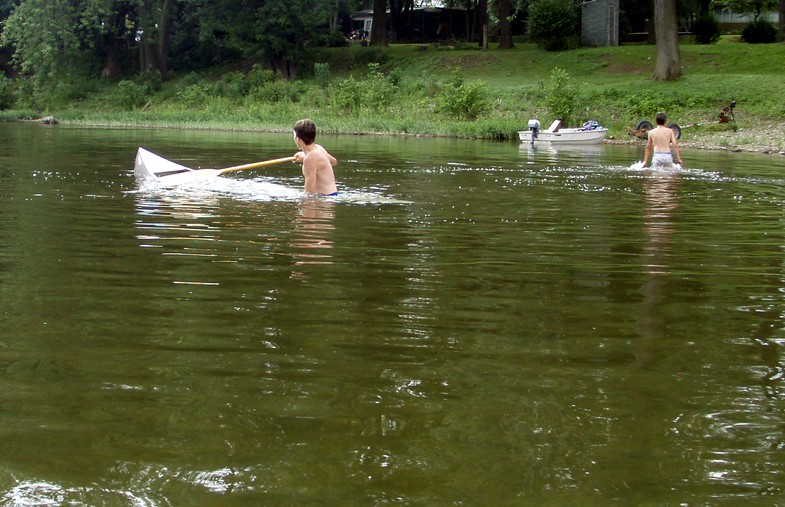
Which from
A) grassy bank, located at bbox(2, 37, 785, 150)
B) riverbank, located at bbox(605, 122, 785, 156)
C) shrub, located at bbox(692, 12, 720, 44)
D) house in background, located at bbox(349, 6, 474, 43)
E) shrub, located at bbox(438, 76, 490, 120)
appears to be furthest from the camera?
house in background, located at bbox(349, 6, 474, 43)

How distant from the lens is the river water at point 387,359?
3561mm

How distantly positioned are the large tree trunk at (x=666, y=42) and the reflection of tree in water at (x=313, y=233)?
28.6 meters

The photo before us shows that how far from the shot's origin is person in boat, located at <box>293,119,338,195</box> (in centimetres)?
1251

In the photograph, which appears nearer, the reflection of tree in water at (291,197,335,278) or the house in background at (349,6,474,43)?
the reflection of tree in water at (291,197,335,278)

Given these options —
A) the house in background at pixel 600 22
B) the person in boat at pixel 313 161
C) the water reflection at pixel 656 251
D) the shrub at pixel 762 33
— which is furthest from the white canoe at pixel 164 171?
the shrub at pixel 762 33

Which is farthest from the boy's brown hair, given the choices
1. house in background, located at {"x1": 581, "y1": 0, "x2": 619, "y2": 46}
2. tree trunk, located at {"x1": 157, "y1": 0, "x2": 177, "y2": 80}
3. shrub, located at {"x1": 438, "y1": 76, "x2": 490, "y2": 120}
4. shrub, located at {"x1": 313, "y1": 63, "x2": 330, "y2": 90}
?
tree trunk, located at {"x1": 157, "y1": 0, "x2": 177, "y2": 80}

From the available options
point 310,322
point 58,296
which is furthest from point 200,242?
point 310,322

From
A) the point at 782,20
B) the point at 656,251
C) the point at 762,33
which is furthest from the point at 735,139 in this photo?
the point at 656,251

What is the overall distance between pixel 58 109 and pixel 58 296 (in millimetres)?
49452

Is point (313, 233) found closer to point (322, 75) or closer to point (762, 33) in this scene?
point (322, 75)

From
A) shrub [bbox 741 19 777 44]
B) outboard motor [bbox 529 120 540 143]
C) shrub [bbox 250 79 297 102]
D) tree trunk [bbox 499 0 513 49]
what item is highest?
tree trunk [bbox 499 0 513 49]

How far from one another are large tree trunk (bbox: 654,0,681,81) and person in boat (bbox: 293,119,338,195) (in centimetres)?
2805

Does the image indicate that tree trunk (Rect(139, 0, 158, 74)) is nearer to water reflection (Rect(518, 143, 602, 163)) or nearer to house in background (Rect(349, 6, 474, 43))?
house in background (Rect(349, 6, 474, 43))

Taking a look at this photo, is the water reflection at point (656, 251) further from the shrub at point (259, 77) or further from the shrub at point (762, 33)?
the shrub at point (259, 77)
